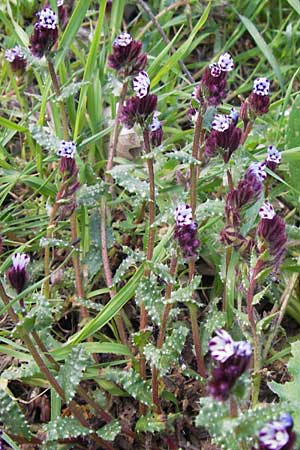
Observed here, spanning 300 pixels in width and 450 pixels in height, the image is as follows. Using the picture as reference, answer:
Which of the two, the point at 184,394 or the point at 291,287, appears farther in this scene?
the point at 291,287

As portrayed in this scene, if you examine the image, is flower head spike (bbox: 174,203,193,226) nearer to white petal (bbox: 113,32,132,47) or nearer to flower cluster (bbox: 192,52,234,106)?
flower cluster (bbox: 192,52,234,106)

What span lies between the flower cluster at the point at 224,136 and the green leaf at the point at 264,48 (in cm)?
102

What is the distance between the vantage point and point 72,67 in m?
2.74

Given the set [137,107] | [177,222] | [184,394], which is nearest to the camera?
[177,222]

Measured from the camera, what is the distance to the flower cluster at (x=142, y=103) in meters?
1.62

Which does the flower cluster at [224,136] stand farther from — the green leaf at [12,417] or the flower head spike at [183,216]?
the green leaf at [12,417]

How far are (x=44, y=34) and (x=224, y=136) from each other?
0.61m

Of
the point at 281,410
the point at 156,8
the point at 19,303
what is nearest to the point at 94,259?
the point at 19,303

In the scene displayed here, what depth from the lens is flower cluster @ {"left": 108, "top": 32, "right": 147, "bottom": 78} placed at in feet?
6.42

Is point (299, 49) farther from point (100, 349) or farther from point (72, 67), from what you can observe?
point (100, 349)

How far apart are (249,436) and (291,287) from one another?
852 mm

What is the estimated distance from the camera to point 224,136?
1.68 metres

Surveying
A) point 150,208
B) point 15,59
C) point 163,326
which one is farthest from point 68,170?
point 15,59

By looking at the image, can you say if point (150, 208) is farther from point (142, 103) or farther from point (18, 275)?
point (18, 275)
